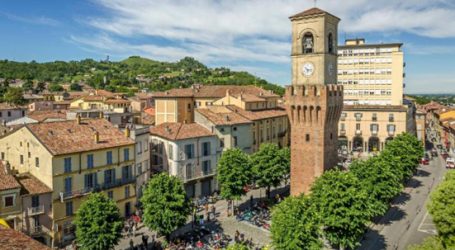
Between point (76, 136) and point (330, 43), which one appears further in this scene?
point (330, 43)

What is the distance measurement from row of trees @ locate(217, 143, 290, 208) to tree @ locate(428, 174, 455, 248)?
71.2ft

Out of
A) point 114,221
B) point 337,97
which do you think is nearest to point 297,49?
point 337,97

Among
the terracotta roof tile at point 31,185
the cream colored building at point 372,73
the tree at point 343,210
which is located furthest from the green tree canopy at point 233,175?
the cream colored building at point 372,73

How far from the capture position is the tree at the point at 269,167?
57.4 metres

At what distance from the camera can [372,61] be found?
111250 millimetres

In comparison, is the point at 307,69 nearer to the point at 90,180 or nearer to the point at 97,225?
the point at 90,180

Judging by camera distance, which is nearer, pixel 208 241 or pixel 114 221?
pixel 114 221

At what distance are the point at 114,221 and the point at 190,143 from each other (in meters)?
23.4

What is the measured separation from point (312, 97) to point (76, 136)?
29288 mm

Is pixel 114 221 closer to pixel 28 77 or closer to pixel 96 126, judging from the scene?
pixel 96 126

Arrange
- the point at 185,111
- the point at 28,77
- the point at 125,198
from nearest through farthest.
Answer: the point at 125,198, the point at 185,111, the point at 28,77

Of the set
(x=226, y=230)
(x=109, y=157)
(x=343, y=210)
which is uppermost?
(x=109, y=157)

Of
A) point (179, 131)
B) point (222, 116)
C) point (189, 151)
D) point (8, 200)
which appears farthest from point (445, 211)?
point (8, 200)

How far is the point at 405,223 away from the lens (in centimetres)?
5212
